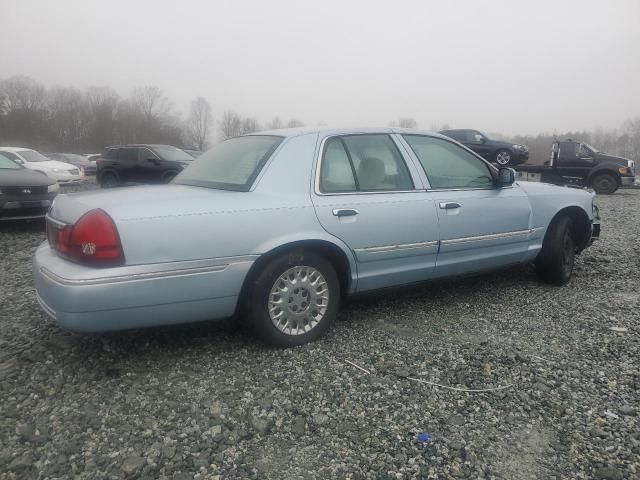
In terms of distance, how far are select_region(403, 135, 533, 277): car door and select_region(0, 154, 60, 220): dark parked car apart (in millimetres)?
6007

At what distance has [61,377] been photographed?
2.64m

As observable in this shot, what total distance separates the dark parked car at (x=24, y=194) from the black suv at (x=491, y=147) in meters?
13.1

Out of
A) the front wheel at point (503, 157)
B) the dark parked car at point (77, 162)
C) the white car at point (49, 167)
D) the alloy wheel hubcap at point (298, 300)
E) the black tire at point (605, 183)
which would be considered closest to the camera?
the alloy wheel hubcap at point (298, 300)

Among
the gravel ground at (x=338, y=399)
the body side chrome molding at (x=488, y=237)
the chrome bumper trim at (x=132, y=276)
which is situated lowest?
the gravel ground at (x=338, y=399)

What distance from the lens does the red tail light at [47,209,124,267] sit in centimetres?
246

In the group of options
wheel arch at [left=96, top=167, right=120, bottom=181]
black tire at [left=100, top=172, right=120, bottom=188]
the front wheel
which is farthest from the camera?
the front wheel

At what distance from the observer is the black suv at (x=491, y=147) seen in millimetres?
16922

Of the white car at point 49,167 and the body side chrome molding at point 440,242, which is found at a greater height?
the white car at point 49,167

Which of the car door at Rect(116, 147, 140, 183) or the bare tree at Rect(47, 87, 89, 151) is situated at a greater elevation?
the bare tree at Rect(47, 87, 89, 151)

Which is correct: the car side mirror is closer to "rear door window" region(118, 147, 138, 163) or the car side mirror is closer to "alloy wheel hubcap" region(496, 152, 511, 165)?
"rear door window" region(118, 147, 138, 163)

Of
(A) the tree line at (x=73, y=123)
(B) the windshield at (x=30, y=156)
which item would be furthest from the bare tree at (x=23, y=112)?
(B) the windshield at (x=30, y=156)

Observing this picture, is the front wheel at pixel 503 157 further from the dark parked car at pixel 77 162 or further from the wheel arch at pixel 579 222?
the dark parked car at pixel 77 162

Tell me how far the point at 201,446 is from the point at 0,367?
4.83 ft

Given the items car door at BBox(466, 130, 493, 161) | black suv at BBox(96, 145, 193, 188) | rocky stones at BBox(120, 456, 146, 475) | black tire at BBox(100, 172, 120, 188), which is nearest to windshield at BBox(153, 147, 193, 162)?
black suv at BBox(96, 145, 193, 188)
